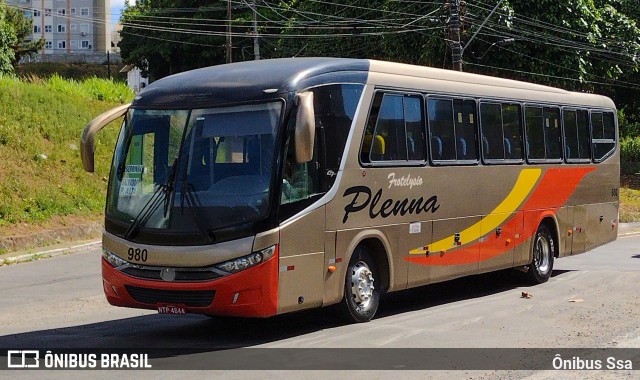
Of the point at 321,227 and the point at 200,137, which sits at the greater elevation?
the point at 200,137

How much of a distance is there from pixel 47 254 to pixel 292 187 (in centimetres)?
1356

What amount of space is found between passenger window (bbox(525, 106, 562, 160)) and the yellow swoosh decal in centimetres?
39

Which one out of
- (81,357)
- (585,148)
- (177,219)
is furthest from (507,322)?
(585,148)

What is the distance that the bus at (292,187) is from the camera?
1084 centimetres

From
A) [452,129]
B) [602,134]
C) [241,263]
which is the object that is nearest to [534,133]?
[452,129]

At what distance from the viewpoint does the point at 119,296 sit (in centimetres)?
1141

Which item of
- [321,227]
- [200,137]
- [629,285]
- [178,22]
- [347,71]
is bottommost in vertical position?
[629,285]

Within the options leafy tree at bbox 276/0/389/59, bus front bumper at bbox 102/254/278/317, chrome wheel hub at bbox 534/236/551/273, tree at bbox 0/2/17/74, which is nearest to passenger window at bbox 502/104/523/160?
chrome wheel hub at bbox 534/236/551/273

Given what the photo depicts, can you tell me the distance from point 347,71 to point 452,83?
9.54 feet

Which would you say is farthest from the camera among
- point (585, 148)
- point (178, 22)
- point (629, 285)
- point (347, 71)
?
point (178, 22)

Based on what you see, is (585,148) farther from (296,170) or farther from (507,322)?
(296,170)

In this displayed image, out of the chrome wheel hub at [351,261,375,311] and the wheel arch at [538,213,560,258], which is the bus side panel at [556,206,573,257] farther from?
the chrome wheel hub at [351,261,375,311]

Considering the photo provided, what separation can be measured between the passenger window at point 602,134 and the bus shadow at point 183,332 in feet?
19.7

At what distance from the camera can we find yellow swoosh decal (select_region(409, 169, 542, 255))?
14.2m
